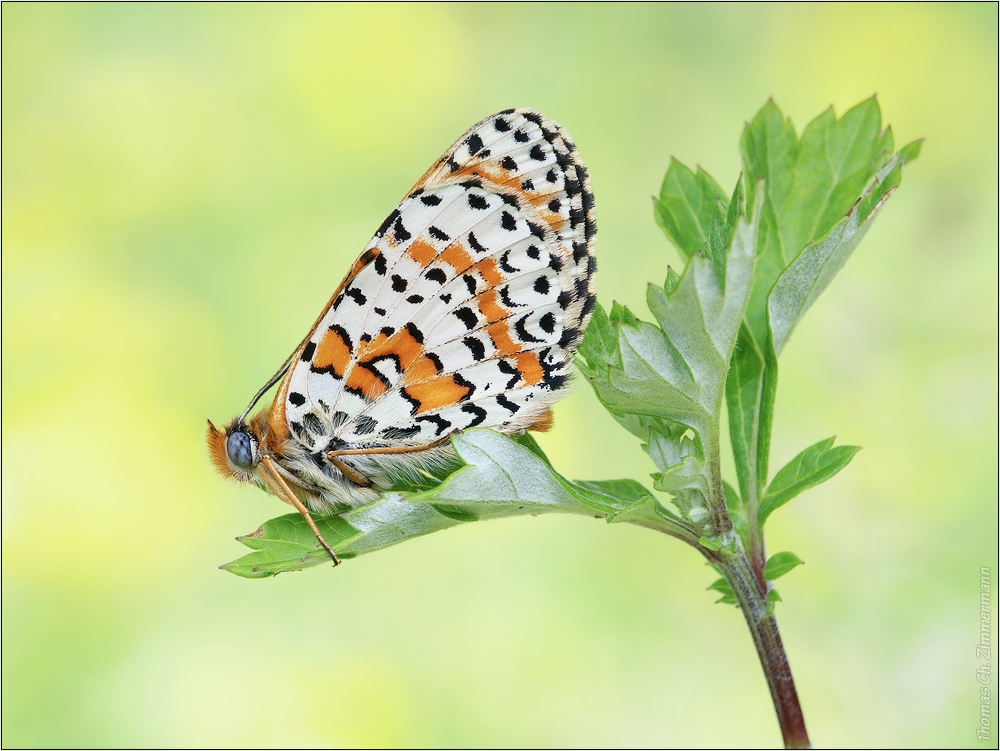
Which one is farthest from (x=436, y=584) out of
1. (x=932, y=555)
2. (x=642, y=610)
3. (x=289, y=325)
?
(x=932, y=555)

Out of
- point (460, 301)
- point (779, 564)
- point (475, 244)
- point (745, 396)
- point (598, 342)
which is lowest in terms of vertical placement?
point (779, 564)

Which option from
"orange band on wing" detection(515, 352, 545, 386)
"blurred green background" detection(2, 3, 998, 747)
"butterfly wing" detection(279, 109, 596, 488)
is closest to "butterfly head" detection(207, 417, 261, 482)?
"butterfly wing" detection(279, 109, 596, 488)

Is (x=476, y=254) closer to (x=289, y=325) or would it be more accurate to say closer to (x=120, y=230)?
(x=289, y=325)

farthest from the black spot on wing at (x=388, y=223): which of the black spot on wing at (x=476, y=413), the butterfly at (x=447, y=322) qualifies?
the black spot on wing at (x=476, y=413)

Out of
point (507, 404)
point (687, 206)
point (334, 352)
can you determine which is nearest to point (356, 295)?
point (334, 352)

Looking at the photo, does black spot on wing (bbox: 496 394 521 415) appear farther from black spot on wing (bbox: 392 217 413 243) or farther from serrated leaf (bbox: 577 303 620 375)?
black spot on wing (bbox: 392 217 413 243)

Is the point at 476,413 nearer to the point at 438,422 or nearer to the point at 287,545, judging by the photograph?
the point at 438,422

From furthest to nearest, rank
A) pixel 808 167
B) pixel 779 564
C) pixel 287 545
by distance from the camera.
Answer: pixel 808 167 < pixel 287 545 < pixel 779 564
